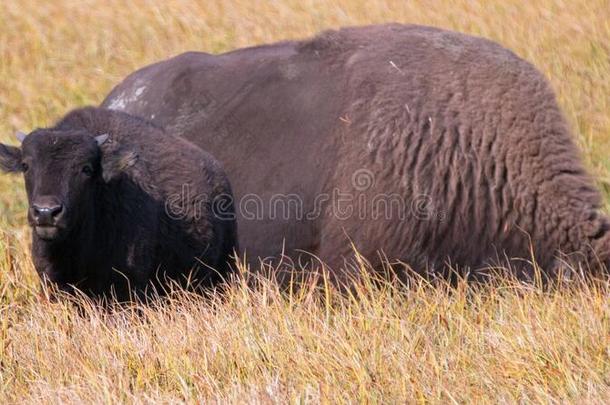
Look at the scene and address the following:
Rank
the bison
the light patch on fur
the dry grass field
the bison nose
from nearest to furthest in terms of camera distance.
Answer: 1. the dry grass field
2. the bison nose
3. the bison
4. the light patch on fur

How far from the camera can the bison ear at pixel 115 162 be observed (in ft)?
22.2

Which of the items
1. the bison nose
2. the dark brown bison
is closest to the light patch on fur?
the dark brown bison

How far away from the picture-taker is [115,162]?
6.79 metres

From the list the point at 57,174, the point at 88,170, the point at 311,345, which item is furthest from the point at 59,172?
the point at 311,345

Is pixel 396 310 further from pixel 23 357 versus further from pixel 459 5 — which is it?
pixel 459 5

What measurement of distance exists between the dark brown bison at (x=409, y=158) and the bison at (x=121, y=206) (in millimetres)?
440

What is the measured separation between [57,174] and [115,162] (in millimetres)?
453

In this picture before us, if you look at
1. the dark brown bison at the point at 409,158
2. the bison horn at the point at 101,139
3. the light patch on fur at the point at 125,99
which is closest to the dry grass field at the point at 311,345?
the dark brown bison at the point at 409,158

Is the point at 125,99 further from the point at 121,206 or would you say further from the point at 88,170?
the point at 88,170

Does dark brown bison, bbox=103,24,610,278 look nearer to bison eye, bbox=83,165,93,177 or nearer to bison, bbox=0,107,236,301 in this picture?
bison, bbox=0,107,236,301

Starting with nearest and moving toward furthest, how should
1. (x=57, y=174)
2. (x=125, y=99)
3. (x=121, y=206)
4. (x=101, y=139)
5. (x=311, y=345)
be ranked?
(x=311, y=345) < (x=57, y=174) < (x=101, y=139) < (x=121, y=206) < (x=125, y=99)

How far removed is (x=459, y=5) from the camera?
1442 cm

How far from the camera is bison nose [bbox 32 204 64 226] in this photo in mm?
6141

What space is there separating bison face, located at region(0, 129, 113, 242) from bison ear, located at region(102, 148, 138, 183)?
0.04m
